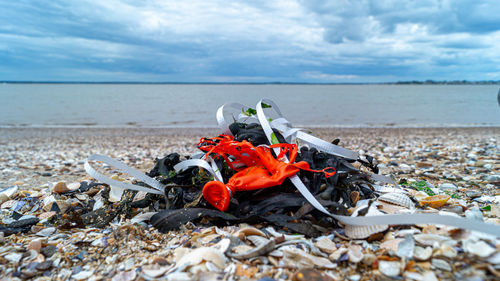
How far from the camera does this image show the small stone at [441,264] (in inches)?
62.5

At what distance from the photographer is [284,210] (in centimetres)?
245

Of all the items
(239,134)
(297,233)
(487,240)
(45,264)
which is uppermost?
(239,134)

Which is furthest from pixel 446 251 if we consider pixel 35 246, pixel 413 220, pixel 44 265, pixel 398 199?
pixel 35 246

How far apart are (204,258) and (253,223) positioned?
0.66 metres

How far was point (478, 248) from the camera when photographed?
5.27 ft

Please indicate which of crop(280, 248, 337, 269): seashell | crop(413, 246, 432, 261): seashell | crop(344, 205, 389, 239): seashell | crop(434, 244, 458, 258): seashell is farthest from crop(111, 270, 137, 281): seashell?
crop(434, 244, 458, 258): seashell

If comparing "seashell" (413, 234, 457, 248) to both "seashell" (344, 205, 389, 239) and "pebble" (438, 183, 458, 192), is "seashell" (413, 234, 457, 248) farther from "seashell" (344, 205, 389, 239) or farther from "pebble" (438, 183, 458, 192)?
"pebble" (438, 183, 458, 192)

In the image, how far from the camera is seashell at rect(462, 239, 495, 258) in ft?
5.14

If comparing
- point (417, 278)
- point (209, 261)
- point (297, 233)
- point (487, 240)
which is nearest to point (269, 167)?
point (297, 233)

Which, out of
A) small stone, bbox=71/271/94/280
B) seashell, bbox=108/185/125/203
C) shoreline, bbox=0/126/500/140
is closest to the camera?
small stone, bbox=71/271/94/280

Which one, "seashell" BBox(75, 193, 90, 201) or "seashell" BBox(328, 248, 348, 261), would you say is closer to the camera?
"seashell" BBox(328, 248, 348, 261)

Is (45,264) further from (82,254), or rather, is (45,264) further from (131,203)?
(131,203)

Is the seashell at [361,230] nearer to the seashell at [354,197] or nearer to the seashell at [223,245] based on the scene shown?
the seashell at [354,197]

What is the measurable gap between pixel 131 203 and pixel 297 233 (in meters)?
1.66
